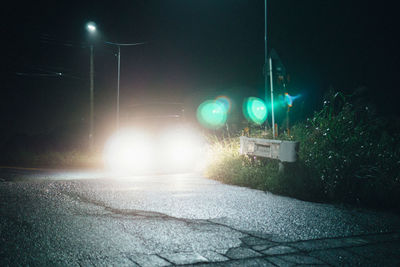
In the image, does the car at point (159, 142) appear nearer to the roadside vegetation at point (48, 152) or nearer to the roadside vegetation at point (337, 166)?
the roadside vegetation at point (48, 152)

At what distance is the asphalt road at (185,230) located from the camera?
12.3 ft

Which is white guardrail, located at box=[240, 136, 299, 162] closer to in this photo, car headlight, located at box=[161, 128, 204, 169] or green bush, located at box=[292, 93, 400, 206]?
green bush, located at box=[292, 93, 400, 206]

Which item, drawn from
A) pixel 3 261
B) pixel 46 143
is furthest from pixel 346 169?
pixel 46 143

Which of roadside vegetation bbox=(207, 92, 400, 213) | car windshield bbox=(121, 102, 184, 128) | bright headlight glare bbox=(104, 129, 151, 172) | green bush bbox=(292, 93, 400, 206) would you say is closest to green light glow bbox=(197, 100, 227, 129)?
car windshield bbox=(121, 102, 184, 128)

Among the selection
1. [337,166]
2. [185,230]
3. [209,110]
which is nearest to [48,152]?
[337,166]

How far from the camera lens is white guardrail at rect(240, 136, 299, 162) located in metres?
7.91

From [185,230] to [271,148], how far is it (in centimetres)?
457

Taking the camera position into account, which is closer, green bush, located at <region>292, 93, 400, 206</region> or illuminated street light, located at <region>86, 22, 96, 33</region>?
green bush, located at <region>292, 93, 400, 206</region>

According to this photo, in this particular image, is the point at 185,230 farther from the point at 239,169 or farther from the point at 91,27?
the point at 91,27

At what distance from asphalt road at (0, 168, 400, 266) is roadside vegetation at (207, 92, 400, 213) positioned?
0.66 m

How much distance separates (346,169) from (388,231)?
2.48m

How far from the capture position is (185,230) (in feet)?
15.7

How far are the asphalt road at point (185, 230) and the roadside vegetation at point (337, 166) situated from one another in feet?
2.18

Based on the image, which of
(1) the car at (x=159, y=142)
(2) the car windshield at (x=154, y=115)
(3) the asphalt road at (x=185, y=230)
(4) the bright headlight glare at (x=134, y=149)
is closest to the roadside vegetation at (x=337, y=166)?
(3) the asphalt road at (x=185, y=230)
